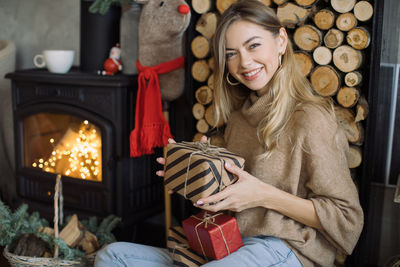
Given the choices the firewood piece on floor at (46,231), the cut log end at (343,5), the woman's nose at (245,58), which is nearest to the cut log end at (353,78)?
the cut log end at (343,5)

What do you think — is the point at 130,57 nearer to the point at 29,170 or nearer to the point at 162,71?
the point at 162,71

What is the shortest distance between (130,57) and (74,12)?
831 millimetres

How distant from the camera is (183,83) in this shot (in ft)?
7.03

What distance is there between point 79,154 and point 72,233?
0.46 meters

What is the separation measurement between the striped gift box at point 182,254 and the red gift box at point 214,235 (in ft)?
0.08

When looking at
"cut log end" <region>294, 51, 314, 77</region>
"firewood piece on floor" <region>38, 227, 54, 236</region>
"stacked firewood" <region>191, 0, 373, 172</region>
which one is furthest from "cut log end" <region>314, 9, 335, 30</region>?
"firewood piece on floor" <region>38, 227, 54, 236</region>

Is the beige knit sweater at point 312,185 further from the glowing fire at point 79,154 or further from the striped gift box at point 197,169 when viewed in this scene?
the glowing fire at point 79,154

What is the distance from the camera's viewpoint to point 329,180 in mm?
1345

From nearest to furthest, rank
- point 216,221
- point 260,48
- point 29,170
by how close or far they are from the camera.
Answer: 1. point 216,221
2. point 260,48
3. point 29,170

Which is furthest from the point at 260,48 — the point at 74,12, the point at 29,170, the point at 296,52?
the point at 74,12

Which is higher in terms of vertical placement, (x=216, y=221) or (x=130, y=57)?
(x=130, y=57)

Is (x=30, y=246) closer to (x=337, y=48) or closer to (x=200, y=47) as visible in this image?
(x=200, y=47)

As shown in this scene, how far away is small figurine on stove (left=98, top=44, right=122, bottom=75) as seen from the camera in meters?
2.25

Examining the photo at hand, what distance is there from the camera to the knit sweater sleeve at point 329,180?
1.35 meters
